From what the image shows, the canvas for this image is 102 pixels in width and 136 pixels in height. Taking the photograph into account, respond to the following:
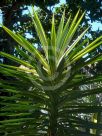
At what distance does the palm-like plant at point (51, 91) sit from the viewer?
1.75m

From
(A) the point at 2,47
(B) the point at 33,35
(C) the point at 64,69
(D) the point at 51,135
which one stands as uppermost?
(B) the point at 33,35

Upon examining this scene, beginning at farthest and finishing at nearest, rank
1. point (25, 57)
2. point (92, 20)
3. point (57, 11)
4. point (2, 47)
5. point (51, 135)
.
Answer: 1. point (57, 11)
2. point (92, 20)
3. point (2, 47)
4. point (25, 57)
5. point (51, 135)

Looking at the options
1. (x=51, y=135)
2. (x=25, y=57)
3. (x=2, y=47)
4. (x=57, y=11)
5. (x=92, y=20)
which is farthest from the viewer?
(x=57, y=11)

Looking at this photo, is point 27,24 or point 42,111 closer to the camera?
point 42,111

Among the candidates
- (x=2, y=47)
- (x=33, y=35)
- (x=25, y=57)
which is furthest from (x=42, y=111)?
(x=33, y=35)

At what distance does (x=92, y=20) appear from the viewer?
521 inches

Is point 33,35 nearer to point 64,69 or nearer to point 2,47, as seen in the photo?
point 2,47

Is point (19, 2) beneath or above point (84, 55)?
above

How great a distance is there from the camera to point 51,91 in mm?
1779

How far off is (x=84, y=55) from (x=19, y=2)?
12.2 metres

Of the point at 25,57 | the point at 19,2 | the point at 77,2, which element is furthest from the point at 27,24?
the point at 25,57

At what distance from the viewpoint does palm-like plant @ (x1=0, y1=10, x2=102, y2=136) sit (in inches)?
69.0

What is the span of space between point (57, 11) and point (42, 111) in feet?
43.0

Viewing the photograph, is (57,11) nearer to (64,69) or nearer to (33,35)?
(33,35)
